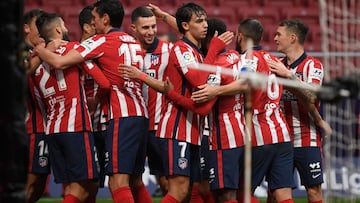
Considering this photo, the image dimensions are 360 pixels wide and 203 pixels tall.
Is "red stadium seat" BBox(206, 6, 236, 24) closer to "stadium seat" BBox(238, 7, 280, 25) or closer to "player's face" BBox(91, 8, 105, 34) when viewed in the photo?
"stadium seat" BBox(238, 7, 280, 25)

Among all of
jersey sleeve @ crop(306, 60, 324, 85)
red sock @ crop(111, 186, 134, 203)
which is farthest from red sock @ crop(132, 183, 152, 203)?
jersey sleeve @ crop(306, 60, 324, 85)

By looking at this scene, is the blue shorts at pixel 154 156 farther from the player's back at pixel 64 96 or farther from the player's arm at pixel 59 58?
the player's arm at pixel 59 58

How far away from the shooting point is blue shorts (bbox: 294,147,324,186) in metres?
7.38

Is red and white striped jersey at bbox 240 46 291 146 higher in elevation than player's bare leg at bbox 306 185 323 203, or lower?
higher

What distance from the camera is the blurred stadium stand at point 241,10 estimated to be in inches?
555

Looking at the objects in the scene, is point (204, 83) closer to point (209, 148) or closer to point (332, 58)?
point (209, 148)

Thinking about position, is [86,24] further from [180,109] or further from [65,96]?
[180,109]

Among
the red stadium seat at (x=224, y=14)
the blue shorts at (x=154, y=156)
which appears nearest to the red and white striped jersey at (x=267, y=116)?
the blue shorts at (x=154, y=156)

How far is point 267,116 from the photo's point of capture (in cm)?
694

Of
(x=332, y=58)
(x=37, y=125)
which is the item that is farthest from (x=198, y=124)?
(x=332, y=58)

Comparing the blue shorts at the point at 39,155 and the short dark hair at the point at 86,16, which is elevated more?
the short dark hair at the point at 86,16

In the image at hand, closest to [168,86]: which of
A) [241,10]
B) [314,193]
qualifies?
[314,193]

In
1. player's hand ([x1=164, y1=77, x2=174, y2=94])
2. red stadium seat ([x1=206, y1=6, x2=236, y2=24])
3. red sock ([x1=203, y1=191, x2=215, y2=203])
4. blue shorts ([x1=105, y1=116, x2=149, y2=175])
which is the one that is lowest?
red sock ([x1=203, y1=191, x2=215, y2=203])

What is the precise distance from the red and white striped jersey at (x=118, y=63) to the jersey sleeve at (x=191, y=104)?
0.32m
